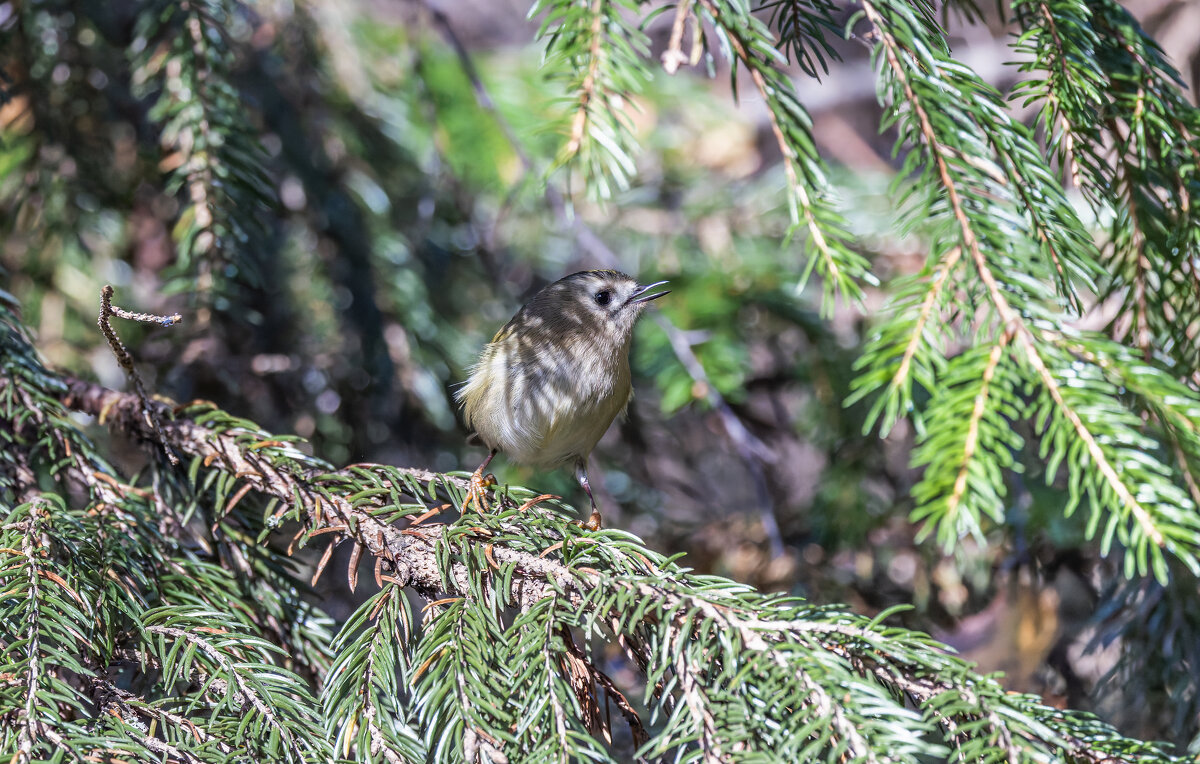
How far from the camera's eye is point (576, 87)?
118 cm

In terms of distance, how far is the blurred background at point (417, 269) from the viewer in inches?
72.9

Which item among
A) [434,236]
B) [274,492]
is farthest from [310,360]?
[274,492]

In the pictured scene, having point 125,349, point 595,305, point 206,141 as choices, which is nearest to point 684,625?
point 125,349

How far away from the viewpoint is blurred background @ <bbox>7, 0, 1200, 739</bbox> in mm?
1853

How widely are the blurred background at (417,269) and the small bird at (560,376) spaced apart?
15 centimetres

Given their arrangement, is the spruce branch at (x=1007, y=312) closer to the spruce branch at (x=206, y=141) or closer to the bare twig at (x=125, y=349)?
the bare twig at (x=125, y=349)

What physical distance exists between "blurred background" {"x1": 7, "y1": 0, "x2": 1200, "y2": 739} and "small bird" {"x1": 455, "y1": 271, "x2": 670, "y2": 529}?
0.15 meters

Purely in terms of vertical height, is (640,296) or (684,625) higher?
(640,296)

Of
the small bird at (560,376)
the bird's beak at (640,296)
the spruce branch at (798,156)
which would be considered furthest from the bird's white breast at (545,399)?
the spruce branch at (798,156)

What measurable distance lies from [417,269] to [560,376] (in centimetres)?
60

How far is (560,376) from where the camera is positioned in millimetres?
1931

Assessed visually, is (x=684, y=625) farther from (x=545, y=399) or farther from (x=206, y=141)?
(x=206, y=141)

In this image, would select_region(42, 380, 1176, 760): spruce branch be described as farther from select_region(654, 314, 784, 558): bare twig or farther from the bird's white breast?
select_region(654, 314, 784, 558): bare twig

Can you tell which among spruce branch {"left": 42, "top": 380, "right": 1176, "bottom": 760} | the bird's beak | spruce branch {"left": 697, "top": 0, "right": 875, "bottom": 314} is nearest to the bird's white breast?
the bird's beak
